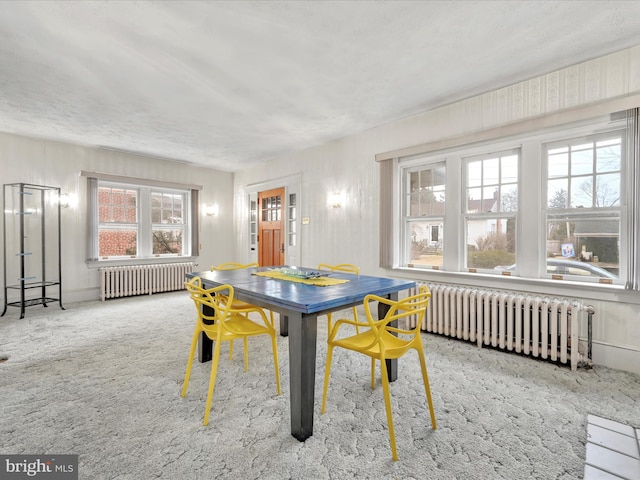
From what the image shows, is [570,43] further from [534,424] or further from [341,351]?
[341,351]

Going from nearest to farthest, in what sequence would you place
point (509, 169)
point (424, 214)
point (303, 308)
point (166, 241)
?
1. point (303, 308)
2. point (509, 169)
3. point (424, 214)
4. point (166, 241)

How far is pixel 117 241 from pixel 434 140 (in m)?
5.96

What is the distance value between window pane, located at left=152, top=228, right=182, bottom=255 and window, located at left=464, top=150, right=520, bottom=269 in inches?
229

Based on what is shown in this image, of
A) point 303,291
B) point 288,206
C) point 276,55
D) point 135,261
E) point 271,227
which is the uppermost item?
point 276,55

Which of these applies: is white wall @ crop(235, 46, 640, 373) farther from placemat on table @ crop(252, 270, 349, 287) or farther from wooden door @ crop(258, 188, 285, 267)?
placemat on table @ crop(252, 270, 349, 287)

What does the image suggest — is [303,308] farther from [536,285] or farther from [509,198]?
[509,198]

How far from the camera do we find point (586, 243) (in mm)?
3051

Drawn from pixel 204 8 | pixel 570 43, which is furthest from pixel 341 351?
pixel 570 43

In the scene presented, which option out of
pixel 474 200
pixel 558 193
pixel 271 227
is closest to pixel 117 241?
pixel 271 227

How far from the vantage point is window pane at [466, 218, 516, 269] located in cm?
354

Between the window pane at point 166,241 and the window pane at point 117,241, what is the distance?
38cm

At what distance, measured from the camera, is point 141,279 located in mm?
5984

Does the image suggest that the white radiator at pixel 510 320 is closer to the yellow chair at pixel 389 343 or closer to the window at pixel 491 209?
the window at pixel 491 209

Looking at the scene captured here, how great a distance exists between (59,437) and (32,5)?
2.85 m
